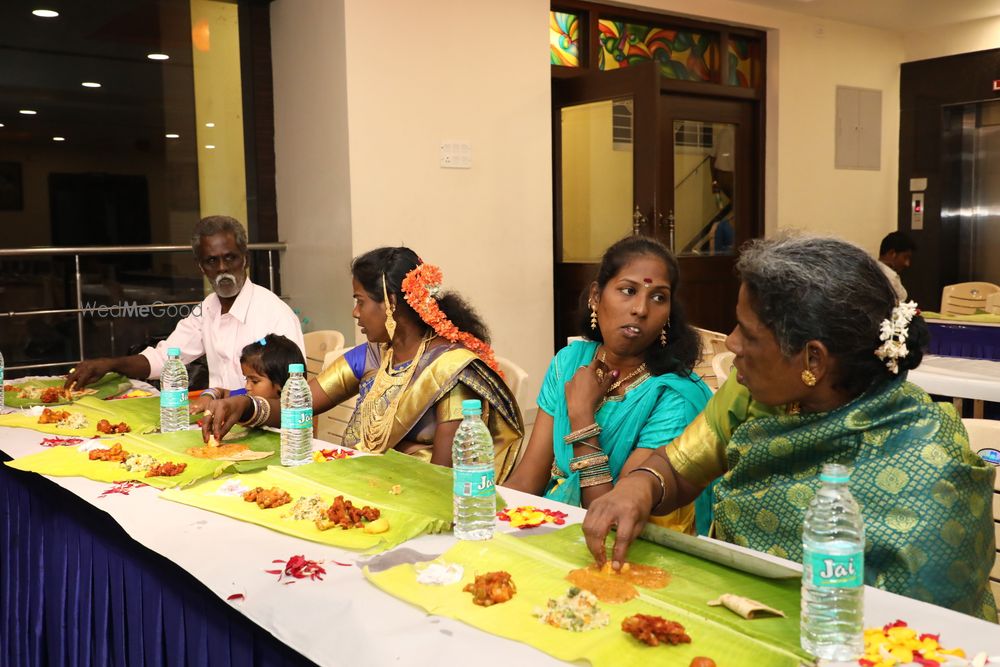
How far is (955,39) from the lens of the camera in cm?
820

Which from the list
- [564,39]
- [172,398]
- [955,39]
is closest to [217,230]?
[172,398]

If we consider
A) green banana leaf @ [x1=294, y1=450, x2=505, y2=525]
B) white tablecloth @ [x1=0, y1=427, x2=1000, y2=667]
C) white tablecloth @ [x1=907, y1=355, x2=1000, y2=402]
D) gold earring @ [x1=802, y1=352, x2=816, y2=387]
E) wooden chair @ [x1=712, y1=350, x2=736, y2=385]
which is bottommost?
white tablecloth @ [x1=907, y1=355, x2=1000, y2=402]

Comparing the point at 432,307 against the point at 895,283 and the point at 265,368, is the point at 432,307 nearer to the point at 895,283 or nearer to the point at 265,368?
the point at 265,368

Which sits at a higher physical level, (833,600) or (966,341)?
(833,600)

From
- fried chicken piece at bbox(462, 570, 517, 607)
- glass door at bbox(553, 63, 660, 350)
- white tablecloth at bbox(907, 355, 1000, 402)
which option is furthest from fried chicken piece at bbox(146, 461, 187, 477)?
glass door at bbox(553, 63, 660, 350)

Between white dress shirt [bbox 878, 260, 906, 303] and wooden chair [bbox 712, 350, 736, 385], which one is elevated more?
white dress shirt [bbox 878, 260, 906, 303]

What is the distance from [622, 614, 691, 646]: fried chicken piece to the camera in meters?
1.14

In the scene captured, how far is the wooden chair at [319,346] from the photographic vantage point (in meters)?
3.99

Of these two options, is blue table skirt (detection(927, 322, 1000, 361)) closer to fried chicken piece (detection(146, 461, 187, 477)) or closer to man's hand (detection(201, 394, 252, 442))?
man's hand (detection(201, 394, 252, 442))

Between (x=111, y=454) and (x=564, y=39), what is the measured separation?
4947mm

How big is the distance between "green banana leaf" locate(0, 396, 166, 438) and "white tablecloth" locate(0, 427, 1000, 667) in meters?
0.92

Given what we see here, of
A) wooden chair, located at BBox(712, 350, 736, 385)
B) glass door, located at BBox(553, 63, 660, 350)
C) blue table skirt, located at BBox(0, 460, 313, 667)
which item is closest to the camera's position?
blue table skirt, located at BBox(0, 460, 313, 667)

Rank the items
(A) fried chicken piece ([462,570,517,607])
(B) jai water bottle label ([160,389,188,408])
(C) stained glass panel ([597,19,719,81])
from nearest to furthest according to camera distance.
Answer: (A) fried chicken piece ([462,570,517,607]), (B) jai water bottle label ([160,389,188,408]), (C) stained glass panel ([597,19,719,81])

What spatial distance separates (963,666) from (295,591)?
912 mm
